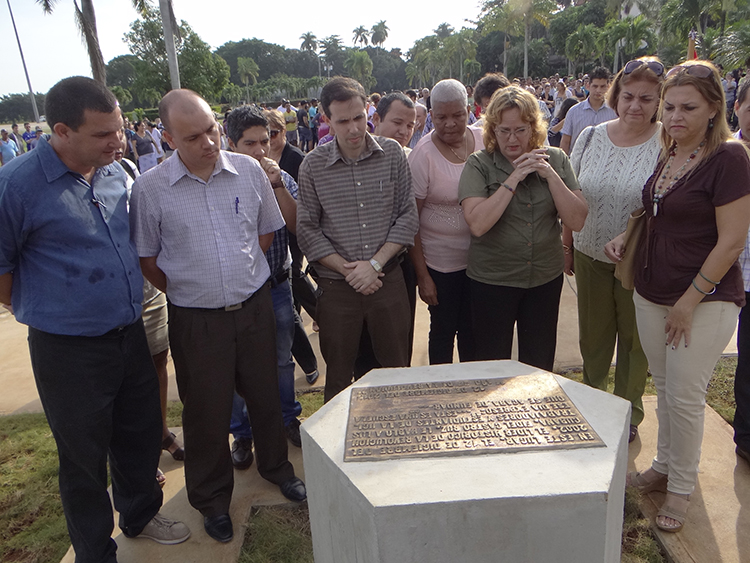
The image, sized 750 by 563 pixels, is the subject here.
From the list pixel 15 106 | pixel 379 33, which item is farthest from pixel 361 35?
pixel 15 106

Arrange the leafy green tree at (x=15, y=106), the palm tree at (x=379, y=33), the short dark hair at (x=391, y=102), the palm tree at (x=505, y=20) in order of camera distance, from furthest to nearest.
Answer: the palm tree at (x=379, y=33) → the leafy green tree at (x=15, y=106) → the palm tree at (x=505, y=20) → the short dark hair at (x=391, y=102)

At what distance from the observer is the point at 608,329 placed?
316 cm

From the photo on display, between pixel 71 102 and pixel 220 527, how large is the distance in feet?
6.56

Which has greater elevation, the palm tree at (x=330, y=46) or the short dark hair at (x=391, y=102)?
the palm tree at (x=330, y=46)

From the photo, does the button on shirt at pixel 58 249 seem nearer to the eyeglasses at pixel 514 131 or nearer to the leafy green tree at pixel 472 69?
the eyeglasses at pixel 514 131

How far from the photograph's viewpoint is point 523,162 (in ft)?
8.43

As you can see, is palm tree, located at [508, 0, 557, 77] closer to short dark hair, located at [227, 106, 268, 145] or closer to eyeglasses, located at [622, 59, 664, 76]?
eyeglasses, located at [622, 59, 664, 76]

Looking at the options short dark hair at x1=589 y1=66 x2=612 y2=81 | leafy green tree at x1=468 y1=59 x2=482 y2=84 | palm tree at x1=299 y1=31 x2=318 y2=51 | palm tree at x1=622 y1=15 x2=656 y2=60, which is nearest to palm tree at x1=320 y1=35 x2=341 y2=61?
palm tree at x1=299 y1=31 x2=318 y2=51

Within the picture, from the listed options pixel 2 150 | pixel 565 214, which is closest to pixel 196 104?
pixel 565 214

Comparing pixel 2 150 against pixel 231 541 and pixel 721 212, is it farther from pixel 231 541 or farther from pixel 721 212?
pixel 721 212

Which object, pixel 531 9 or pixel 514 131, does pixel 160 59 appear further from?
pixel 514 131

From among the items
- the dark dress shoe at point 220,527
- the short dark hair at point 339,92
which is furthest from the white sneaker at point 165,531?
the short dark hair at point 339,92

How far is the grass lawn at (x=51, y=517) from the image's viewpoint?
247 cm

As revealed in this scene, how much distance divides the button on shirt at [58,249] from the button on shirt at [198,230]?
0.18 meters
